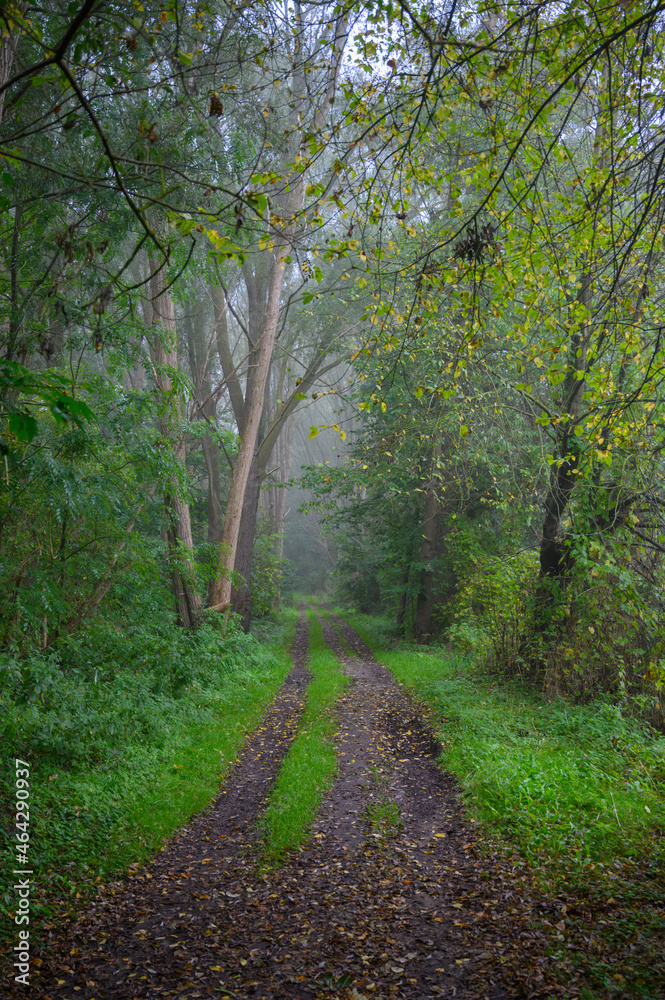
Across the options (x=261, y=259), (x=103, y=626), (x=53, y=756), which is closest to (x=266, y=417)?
(x=261, y=259)

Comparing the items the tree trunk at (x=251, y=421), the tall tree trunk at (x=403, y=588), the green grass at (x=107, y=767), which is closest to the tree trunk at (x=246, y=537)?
the tree trunk at (x=251, y=421)

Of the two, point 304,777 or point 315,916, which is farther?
point 304,777

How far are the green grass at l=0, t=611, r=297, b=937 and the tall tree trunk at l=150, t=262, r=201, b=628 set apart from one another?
2343mm

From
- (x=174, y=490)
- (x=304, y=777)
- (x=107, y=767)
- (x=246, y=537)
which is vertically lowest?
(x=304, y=777)

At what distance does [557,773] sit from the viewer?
5.92 metres

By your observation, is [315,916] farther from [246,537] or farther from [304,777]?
[246,537]

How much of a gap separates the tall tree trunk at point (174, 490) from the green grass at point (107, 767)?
2343mm

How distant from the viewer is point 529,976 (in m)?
3.38

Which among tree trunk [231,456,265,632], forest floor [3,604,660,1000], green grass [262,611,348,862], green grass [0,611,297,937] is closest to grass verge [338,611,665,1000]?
forest floor [3,604,660,1000]

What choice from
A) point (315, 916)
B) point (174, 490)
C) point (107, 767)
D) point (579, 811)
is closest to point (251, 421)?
point (174, 490)

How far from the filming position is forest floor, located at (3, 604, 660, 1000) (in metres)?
3.49

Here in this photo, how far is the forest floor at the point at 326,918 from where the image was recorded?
11.5 ft

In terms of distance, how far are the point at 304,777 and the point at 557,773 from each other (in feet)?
8.62

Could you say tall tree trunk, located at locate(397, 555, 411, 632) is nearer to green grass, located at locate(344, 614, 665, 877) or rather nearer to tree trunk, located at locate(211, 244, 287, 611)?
tree trunk, located at locate(211, 244, 287, 611)
